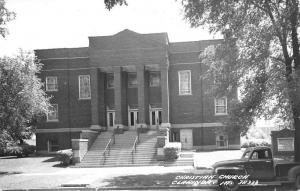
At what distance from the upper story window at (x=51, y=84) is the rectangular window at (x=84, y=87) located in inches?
106

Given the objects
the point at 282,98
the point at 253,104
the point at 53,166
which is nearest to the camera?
the point at 282,98

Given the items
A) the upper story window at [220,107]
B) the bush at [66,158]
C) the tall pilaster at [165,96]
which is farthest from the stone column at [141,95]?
the bush at [66,158]

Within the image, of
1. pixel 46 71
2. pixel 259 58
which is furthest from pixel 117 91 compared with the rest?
pixel 259 58

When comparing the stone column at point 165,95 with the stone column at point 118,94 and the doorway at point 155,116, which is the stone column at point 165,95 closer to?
the doorway at point 155,116

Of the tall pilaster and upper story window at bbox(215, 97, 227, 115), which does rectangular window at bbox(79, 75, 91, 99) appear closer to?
the tall pilaster

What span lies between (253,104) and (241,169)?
316 inches

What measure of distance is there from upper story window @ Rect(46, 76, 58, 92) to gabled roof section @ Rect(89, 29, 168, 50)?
665 centimetres

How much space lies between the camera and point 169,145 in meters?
35.8

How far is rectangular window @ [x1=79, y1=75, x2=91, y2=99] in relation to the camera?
46.8m

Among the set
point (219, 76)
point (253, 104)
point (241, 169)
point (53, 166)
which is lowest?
point (53, 166)

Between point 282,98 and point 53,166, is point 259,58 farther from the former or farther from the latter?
point 53,166

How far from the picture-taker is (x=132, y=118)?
45.8 metres

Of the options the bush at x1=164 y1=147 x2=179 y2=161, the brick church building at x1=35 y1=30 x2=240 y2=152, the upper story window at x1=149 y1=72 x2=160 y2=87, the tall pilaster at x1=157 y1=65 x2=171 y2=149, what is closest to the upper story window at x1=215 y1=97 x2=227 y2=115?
the brick church building at x1=35 y1=30 x2=240 y2=152

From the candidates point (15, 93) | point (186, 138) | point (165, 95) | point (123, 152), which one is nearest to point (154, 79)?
point (165, 95)
